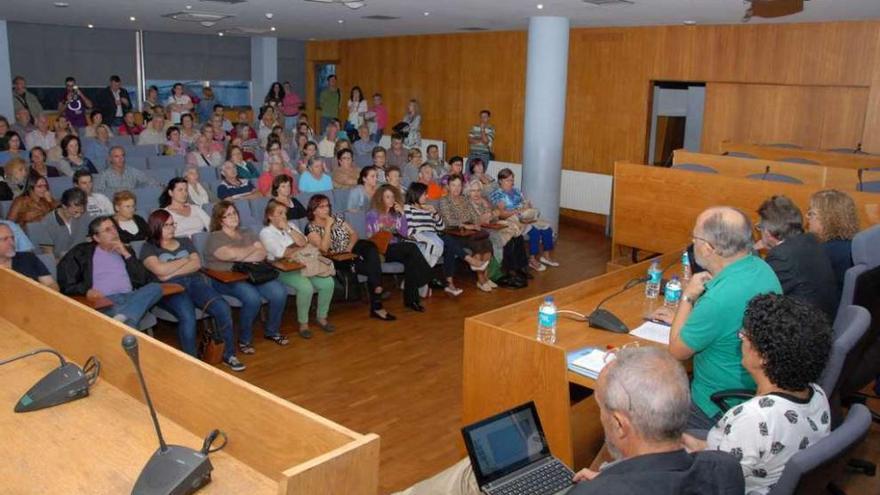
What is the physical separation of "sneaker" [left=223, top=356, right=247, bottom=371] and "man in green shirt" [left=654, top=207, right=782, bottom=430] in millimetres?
3168

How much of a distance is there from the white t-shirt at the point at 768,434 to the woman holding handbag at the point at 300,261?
12.9 ft

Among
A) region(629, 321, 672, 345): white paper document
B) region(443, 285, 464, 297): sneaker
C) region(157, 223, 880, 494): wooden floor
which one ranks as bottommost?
region(157, 223, 880, 494): wooden floor

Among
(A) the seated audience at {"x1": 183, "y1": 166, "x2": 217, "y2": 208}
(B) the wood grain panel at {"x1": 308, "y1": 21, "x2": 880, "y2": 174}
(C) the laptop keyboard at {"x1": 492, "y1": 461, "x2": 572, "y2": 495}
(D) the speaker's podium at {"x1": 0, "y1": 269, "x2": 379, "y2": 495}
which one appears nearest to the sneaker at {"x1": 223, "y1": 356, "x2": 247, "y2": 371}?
(D) the speaker's podium at {"x1": 0, "y1": 269, "x2": 379, "y2": 495}

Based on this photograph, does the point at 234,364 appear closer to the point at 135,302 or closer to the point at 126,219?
the point at 135,302

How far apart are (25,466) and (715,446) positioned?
209 centimetres

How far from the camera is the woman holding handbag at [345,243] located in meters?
6.14

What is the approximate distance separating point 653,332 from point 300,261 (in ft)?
9.88

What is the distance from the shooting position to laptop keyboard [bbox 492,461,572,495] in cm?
247

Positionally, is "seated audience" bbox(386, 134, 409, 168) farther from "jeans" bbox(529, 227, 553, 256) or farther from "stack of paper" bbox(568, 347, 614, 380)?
"stack of paper" bbox(568, 347, 614, 380)

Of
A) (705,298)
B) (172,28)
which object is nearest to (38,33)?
(172,28)

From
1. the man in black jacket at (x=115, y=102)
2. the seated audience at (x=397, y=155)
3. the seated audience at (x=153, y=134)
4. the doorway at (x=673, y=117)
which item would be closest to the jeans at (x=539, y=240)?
the seated audience at (x=397, y=155)

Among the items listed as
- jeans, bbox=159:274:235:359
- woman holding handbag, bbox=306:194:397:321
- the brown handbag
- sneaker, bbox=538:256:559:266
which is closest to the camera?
jeans, bbox=159:274:235:359

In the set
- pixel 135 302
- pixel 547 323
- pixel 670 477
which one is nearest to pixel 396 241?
pixel 135 302

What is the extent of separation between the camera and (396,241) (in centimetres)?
664
